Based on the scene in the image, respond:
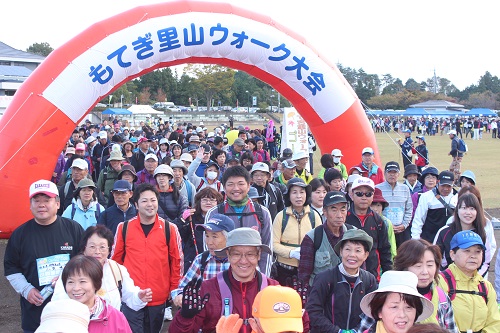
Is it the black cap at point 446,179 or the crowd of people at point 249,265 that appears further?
the black cap at point 446,179

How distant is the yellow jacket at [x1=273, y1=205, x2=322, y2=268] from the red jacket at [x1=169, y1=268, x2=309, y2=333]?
1.77 m

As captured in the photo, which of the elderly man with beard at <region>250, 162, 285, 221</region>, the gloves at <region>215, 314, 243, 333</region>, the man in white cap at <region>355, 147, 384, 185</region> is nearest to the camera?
the gloves at <region>215, 314, 243, 333</region>

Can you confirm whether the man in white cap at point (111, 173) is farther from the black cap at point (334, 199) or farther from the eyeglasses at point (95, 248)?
the black cap at point (334, 199)

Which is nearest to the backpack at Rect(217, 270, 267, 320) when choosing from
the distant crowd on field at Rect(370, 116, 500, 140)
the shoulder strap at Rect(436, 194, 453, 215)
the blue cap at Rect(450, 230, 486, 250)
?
the blue cap at Rect(450, 230, 486, 250)

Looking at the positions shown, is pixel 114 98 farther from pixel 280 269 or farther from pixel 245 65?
pixel 280 269

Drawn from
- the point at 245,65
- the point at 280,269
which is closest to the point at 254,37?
the point at 245,65

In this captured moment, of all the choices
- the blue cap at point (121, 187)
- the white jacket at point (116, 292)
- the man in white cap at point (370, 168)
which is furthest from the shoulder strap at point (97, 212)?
the man in white cap at point (370, 168)

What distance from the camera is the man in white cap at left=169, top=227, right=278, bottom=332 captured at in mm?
2680

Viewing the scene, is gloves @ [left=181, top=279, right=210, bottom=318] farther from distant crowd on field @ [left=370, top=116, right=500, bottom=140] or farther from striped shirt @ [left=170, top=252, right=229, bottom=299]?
distant crowd on field @ [left=370, top=116, right=500, bottom=140]

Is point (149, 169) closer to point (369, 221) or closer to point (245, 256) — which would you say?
point (369, 221)

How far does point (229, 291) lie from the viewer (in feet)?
9.12

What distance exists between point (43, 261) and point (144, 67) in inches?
230

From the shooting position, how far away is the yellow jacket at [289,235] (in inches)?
181

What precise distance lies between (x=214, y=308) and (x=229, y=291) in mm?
119
